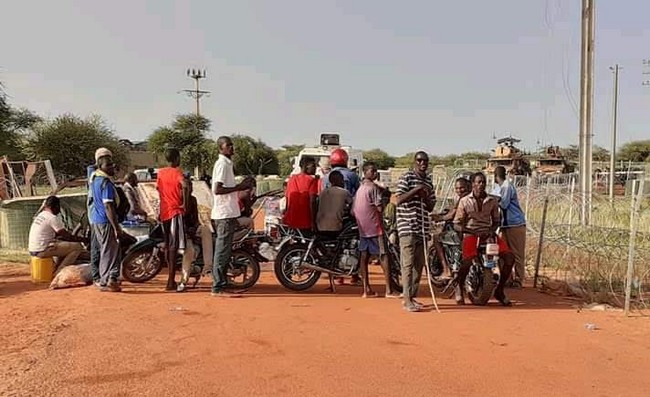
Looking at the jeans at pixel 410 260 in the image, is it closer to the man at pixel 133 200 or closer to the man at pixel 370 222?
the man at pixel 370 222

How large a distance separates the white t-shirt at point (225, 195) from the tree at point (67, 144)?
127 feet

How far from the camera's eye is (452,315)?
23.9ft

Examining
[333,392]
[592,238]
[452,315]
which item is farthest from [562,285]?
[333,392]

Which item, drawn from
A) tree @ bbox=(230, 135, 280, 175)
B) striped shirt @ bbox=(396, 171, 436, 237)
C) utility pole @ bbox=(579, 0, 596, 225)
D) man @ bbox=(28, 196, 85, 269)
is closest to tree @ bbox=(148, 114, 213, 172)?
tree @ bbox=(230, 135, 280, 175)

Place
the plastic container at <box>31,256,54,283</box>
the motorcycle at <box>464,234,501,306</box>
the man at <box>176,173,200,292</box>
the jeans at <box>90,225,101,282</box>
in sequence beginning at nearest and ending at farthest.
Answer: the motorcycle at <box>464,234,501,306</box>, the man at <box>176,173,200,292</box>, the jeans at <box>90,225,101,282</box>, the plastic container at <box>31,256,54,283</box>

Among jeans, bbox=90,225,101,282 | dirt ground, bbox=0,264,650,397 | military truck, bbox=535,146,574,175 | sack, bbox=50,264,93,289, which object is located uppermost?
military truck, bbox=535,146,574,175

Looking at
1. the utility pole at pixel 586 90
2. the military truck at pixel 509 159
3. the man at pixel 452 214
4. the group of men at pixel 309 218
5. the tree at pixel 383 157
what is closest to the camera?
the group of men at pixel 309 218

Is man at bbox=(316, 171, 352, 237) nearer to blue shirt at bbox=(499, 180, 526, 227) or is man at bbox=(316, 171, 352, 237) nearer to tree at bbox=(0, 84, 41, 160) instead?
blue shirt at bbox=(499, 180, 526, 227)

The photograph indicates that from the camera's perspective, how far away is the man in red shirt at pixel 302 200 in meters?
8.73

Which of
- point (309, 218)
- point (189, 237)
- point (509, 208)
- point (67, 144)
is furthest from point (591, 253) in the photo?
point (67, 144)

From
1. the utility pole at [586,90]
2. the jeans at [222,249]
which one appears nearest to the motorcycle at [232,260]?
the jeans at [222,249]

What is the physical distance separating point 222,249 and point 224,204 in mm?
586

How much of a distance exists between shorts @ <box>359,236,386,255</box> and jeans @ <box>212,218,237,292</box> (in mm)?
1719

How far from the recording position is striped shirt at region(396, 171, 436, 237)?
743 cm
